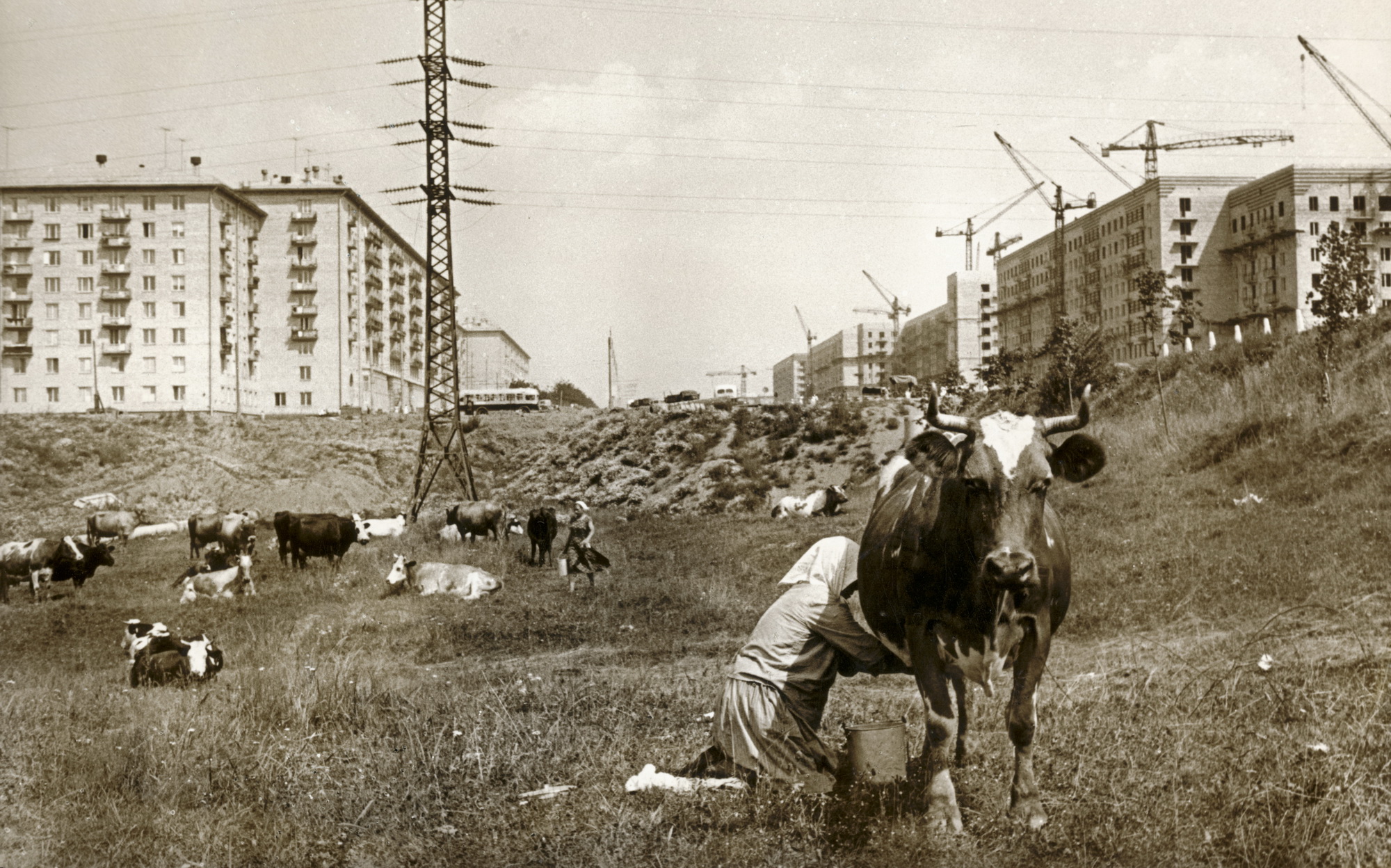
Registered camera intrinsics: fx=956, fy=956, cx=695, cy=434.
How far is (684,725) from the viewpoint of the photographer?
838 cm

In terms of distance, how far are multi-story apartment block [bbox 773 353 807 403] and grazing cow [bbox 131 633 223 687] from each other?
129599 mm

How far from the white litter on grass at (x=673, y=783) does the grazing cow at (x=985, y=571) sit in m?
1.31

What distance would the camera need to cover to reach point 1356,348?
22.9m

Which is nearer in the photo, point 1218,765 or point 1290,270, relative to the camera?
point 1218,765

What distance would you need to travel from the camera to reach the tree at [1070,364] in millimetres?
25281

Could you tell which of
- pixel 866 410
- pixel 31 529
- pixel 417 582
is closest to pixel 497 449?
pixel 866 410

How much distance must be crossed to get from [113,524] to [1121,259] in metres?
61.7

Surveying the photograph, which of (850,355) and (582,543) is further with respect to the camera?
(850,355)

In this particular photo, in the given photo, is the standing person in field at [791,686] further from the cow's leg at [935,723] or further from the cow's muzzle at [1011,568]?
the cow's muzzle at [1011,568]

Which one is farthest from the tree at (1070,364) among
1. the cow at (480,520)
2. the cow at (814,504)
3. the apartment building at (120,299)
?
the apartment building at (120,299)

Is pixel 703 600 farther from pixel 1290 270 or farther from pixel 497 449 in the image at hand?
pixel 1290 270

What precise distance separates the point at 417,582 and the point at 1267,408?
18.3 m

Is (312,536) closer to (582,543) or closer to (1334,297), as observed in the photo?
(582,543)

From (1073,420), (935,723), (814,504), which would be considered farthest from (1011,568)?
(814,504)
